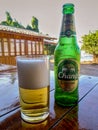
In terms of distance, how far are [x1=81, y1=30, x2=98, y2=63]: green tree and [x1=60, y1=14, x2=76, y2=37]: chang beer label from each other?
10805mm

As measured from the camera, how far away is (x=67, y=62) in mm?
598

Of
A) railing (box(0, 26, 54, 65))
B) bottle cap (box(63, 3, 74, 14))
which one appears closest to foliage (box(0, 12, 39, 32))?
railing (box(0, 26, 54, 65))

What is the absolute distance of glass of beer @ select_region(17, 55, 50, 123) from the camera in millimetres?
502

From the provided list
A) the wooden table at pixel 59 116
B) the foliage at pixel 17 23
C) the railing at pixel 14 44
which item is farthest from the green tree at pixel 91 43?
the wooden table at pixel 59 116

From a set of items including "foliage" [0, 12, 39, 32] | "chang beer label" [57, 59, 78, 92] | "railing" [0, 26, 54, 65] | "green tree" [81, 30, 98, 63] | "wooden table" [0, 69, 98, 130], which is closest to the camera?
"wooden table" [0, 69, 98, 130]

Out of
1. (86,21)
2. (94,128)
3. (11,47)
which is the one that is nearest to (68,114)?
(94,128)

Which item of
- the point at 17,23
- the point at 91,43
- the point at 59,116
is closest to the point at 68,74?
the point at 59,116

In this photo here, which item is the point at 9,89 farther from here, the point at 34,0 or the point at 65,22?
the point at 34,0

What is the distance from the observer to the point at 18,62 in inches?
21.1

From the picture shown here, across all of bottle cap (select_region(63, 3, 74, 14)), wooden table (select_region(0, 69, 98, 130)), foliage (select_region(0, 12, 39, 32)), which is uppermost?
foliage (select_region(0, 12, 39, 32))

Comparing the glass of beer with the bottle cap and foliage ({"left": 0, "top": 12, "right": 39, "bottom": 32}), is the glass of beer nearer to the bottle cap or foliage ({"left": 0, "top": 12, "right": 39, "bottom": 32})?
the bottle cap

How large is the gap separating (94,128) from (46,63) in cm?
23

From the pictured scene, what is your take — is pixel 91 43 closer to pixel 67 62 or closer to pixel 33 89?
pixel 67 62

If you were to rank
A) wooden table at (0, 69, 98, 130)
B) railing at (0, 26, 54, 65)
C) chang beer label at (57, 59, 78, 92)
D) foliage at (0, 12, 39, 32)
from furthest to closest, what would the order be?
foliage at (0, 12, 39, 32)
railing at (0, 26, 54, 65)
chang beer label at (57, 59, 78, 92)
wooden table at (0, 69, 98, 130)
